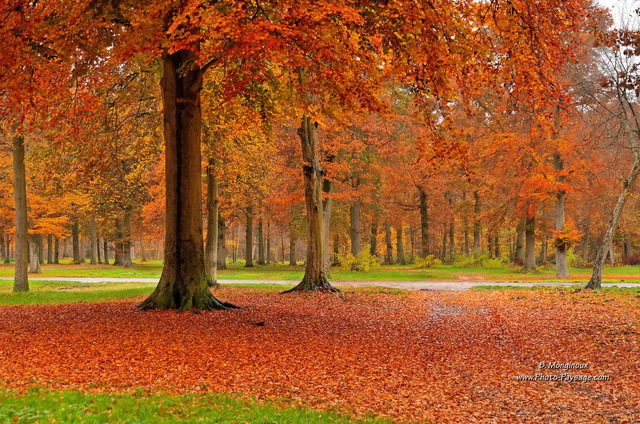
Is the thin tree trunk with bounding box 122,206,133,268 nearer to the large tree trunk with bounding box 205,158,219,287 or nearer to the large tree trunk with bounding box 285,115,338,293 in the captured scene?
the large tree trunk with bounding box 205,158,219,287

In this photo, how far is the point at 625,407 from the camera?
6.03 m

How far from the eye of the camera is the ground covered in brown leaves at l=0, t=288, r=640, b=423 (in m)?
6.20

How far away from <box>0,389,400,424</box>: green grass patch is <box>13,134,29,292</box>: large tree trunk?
12.8 m

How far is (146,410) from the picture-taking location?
5219mm

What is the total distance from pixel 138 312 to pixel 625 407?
31.2 ft

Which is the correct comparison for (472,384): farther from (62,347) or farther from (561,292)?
(561,292)

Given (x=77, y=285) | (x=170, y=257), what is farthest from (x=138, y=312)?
(x=77, y=285)

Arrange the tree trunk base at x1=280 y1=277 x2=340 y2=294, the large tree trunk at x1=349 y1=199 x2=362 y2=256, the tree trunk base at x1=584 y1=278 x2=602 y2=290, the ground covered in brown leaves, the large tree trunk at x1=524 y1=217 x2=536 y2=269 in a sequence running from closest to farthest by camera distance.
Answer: the ground covered in brown leaves, the tree trunk base at x1=584 y1=278 x2=602 y2=290, the tree trunk base at x1=280 y1=277 x2=340 y2=294, the large tree trunk at x1=524 y1=217 x2=536 y2=269, the large tree trunk at x1=349 y1=199 x2=362 y2=256

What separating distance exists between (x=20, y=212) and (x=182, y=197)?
8394mm

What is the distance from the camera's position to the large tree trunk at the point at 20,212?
16844 millimetres

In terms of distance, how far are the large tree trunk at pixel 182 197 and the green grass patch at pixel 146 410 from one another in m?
6.08

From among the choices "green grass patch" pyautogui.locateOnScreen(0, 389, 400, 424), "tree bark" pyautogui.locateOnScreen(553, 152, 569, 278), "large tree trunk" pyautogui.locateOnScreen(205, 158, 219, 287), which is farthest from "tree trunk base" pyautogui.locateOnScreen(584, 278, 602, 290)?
"green grass patch" pyautogui.locateOnScreen(0, 389, 400, 424)

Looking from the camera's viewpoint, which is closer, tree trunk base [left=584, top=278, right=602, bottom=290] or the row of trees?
the row of trees

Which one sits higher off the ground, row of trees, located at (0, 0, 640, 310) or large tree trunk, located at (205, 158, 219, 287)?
row of trees, located at (0, 0, 640, 310)
